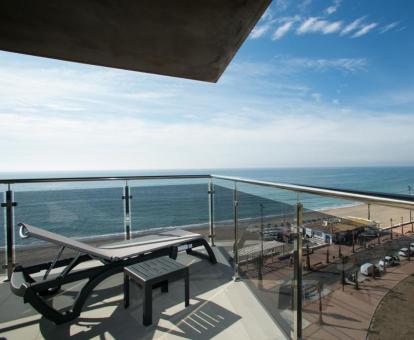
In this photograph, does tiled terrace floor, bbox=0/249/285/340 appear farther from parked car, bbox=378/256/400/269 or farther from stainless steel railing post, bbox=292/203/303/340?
parked car, bbox=378/256/400/269

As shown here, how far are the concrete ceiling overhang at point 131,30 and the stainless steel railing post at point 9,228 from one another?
5.25 ft

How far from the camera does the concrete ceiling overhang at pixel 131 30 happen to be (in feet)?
4.80

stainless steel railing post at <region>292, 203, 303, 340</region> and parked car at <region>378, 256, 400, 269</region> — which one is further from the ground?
parked car at <region>378, 256, 400, 269</region>

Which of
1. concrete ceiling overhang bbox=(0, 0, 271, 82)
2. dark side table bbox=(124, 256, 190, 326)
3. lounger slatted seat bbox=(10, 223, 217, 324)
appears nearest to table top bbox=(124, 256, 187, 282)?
dark side table bbox=(124, 256, 190, 326)

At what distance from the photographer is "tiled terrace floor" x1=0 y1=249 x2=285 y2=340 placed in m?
1.69

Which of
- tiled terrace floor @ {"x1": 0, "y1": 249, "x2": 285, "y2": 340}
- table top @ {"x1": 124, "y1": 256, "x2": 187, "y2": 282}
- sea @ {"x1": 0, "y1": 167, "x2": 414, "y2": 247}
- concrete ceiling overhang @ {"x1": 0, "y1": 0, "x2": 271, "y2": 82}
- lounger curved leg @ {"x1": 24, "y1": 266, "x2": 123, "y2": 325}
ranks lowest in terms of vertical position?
tiled terrace floor @ {"x1": 0, "y1": 249, "x2": 285, "y2": 340}

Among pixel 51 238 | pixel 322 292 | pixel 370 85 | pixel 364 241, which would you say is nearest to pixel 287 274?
pixel 322 292

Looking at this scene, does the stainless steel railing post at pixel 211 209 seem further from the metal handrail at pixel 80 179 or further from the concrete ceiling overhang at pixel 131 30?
the concrete ceiling overhang at pixel 131 30

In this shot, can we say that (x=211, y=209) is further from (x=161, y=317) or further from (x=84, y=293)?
(x=84, y=293)

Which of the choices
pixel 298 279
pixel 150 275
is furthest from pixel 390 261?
pixel 150 275

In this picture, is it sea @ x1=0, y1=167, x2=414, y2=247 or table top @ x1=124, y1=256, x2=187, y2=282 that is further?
sea @ x1=0, y1=167, x2=414, y2=247

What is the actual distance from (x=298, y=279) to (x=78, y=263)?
2.03 metres

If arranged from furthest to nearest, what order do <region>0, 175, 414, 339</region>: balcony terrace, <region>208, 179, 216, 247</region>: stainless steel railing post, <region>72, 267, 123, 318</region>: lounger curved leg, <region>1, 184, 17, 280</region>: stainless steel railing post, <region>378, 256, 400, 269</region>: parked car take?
1. <region>208, 179, 216, 247</region>: stainless steel railing post
2. <region>1, 184, 17, 280</region>: stainless steel railing post
3. <region>72, 267, 123, 318</region>: lounger curved leg
4. <region>0, 175, 414, 339</region>: balcony terrace
5. <region>378, 256, 400, 269</region>: parked car

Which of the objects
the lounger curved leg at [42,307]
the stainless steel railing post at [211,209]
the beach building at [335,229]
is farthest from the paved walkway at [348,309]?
the stainless steel railing post at [211,209]
